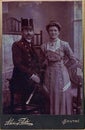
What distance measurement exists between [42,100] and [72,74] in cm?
56

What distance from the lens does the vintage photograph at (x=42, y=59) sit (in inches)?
220

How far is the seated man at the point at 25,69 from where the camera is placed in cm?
559

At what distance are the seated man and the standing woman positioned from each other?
0.14 metres

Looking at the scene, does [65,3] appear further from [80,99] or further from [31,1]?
[80,99]

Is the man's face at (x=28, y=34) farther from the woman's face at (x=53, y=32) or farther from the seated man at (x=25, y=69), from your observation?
the woman's face at (x=53, y=32)

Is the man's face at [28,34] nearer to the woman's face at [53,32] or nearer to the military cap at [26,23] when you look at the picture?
the military cap at [26,23]

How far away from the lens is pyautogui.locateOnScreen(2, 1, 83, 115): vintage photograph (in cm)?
559

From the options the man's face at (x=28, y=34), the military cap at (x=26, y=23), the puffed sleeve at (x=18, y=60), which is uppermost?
the military cap at (x=26, y=23)

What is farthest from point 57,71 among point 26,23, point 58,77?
point 26,23

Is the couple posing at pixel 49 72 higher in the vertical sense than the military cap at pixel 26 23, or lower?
lower

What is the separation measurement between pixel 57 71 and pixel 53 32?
56cm
